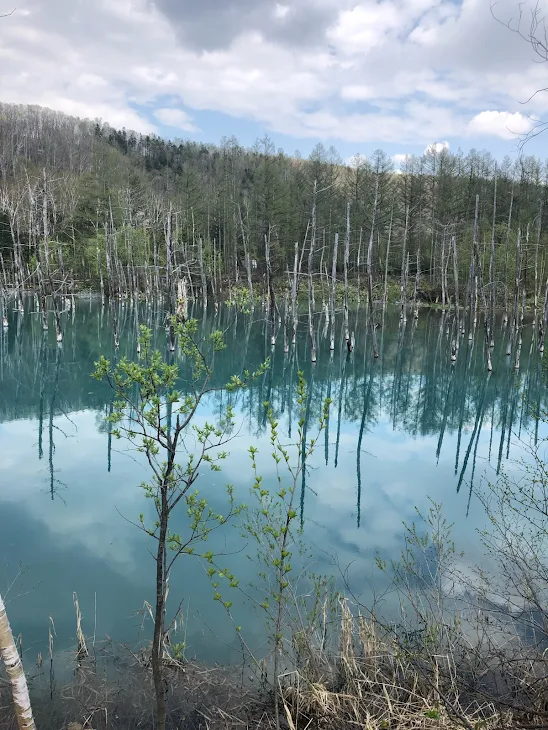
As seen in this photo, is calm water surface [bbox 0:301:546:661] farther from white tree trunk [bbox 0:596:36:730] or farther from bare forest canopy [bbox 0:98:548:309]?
bare forest canopy [bbox 0:98:548:309]

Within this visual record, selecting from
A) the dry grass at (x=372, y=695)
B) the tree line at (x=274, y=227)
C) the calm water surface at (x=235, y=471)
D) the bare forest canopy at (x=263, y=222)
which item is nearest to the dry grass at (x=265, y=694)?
the dry grass at (x=372, y=695)

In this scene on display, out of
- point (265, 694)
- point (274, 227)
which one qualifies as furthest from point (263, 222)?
point (265, 694)

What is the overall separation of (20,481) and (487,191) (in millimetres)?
44569

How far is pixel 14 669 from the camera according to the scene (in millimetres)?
3238

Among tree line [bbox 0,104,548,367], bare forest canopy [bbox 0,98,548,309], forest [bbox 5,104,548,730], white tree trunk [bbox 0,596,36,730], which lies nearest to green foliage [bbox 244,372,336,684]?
forest [bbox 5,104,548,730]

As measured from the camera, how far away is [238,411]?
701 inches

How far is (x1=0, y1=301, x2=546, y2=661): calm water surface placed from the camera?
7500mm

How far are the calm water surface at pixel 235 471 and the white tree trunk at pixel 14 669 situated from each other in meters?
3.13

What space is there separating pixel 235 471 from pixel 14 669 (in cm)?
924

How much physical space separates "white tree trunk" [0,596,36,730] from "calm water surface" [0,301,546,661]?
313 centimetres

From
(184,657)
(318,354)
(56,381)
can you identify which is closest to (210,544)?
(184,657)

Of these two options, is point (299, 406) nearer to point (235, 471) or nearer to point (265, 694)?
point (235, 471)

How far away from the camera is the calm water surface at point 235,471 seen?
7.50m

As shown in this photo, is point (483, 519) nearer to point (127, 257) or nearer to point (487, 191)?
point (487, 191)
